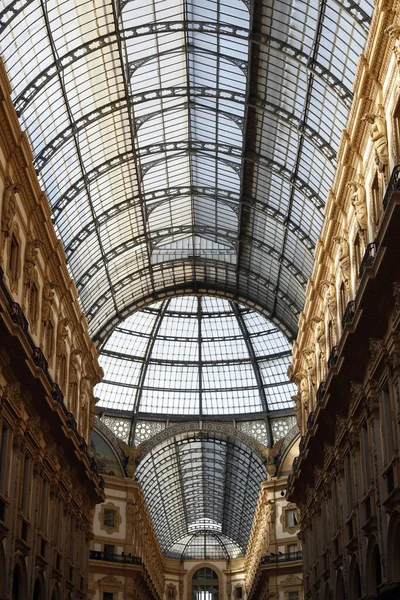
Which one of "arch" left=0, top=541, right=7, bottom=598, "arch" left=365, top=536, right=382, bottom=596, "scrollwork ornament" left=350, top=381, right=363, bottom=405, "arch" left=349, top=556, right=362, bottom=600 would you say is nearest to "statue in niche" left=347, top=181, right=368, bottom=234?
"scrollwork ornament" left=350, top=381, right=363, bottom=405

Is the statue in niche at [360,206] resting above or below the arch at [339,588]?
above

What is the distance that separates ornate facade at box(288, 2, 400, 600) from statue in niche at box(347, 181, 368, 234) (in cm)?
4

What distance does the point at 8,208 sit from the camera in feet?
105

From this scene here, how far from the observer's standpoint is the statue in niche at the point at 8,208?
104 ft

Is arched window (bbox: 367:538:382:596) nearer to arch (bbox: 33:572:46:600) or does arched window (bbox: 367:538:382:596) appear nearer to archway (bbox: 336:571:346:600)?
archway (bbox: 336:571:346:600)

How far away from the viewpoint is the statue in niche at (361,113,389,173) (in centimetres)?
2850

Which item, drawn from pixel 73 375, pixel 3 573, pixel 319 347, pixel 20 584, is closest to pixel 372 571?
pixel 3 573

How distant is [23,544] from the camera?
33.9 m

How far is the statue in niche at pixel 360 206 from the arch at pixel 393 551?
10.9 metres

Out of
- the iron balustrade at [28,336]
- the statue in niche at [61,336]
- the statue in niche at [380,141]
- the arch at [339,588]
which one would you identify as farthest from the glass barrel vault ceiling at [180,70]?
the arch at [339,588]

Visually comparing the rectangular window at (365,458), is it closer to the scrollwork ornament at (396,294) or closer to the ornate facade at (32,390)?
the scrollwork ornament at (396,294)

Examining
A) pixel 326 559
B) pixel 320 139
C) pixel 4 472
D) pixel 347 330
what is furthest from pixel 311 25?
pixel 326 559

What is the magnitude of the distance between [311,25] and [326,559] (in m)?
25.6

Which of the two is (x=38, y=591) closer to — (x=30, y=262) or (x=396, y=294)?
(x=30, y=262)
